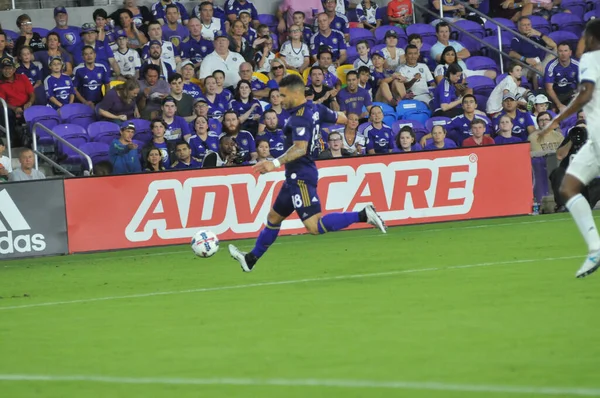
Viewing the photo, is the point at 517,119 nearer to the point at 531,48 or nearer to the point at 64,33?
the point at 531,48

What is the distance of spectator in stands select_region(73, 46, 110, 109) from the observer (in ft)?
66.7

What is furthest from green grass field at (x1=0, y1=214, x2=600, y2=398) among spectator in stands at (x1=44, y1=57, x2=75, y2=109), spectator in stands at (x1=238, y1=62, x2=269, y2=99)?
spectator in stands at (x1=238, y1=62, x2=269, y2=99)

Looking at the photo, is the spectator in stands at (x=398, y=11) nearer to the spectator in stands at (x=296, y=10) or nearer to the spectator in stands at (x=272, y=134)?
the spectator in stands at (x=296, y=10)

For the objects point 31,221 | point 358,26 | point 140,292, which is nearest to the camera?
point 140,292

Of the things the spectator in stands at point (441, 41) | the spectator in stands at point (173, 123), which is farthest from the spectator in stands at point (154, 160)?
the spectator in stands at point (441, 41)

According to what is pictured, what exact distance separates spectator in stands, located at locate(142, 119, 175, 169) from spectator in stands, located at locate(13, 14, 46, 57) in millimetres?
3175

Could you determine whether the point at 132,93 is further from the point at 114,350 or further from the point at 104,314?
the point at 114,350

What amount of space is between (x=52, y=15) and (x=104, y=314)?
13.1 meters

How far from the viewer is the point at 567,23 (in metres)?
25.1

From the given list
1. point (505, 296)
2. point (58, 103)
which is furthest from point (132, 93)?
point (505, 296)

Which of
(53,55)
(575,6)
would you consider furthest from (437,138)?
(575,6)

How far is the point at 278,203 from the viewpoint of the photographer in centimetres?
1296

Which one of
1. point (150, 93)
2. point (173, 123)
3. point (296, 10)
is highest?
point (296, 10)

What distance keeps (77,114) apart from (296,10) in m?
5.25
